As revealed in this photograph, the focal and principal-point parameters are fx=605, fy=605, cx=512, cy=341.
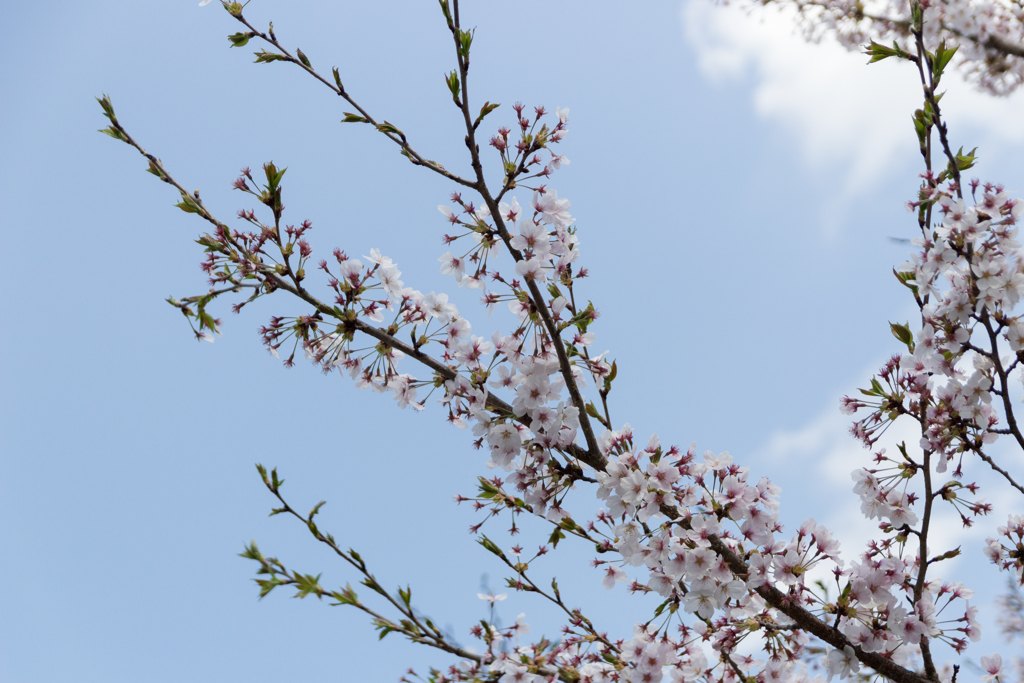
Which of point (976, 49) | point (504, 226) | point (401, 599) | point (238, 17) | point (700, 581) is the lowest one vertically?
point (401, 599)

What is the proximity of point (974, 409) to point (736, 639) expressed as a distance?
203 centimetres

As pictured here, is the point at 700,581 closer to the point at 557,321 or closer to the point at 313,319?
the point at 557,321

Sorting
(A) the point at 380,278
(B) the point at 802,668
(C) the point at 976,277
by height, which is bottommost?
(B) the point at 802,668

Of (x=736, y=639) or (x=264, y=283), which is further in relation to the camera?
(x=736, y=639)

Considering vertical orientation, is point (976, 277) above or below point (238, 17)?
above

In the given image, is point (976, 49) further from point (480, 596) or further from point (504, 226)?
point (480, 596)

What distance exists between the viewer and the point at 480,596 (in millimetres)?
4891

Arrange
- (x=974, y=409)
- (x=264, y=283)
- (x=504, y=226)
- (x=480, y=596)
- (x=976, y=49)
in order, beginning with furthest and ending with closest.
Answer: (x=976, y=49)
(x=480, y=596)
(x=974, y=409)
(x=504, y=226)
(x=264, y=283)

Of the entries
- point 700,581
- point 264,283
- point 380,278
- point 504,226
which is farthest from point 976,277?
point 264,283

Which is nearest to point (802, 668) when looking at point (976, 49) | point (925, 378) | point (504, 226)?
point (925, 378)

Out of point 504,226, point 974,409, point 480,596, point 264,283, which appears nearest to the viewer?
point 264,283

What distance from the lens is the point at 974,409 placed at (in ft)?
12.2

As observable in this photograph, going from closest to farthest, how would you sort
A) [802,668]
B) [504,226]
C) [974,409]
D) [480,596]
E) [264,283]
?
[264,283] → [504,226] → [974,409] → [802,668] → [480,596]

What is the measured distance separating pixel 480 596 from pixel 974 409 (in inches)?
145
